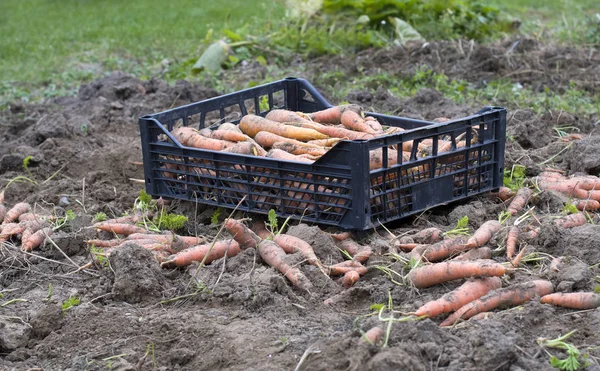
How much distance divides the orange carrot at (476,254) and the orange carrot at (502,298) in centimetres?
41

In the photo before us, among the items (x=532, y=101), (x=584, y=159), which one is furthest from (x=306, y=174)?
(x=532, y=101)

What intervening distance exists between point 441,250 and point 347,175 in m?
0.67

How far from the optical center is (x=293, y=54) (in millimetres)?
10344

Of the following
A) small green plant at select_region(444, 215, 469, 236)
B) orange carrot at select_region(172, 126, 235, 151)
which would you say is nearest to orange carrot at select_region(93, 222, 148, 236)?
orange carrot at select_region(172, 126, 235, 151)

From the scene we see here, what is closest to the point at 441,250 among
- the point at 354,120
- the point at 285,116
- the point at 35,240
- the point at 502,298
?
the point at 502,298

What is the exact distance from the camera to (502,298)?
4.05 metres

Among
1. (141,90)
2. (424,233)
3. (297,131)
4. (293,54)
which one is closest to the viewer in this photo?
(424,233)

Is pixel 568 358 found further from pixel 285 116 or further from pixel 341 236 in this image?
pixel 285 116

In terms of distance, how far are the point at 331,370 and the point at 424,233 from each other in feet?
5.12

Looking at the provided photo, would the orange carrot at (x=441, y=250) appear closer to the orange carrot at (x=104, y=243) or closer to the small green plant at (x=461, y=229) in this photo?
the small green plant at (x=461, y=229)

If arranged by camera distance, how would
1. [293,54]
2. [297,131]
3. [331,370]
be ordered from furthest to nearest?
[293,54] < [297,131] < [331,370]

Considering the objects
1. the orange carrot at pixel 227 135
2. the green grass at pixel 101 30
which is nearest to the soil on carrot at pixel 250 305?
the orange carrot at pixel 227 135

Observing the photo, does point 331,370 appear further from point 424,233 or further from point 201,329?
point 424,233

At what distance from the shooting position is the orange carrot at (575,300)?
13.2 ft
